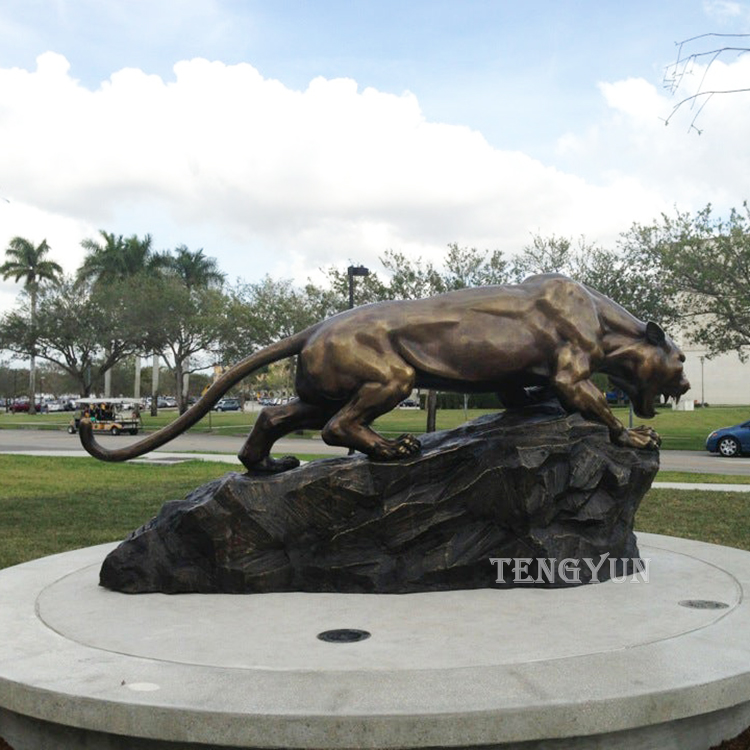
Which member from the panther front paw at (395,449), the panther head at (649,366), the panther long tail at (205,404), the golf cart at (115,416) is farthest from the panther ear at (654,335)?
the golf cart at (115,416)

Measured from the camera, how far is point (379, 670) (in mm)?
3580

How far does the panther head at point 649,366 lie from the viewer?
578 centimetres

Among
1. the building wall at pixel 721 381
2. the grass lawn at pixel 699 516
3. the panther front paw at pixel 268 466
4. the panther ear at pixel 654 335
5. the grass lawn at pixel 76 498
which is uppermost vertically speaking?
the building wall at pixel 721 381

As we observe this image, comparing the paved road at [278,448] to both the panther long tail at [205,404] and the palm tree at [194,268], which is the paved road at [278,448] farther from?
the palm tree at [194,268]

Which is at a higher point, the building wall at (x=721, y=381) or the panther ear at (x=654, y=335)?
the building wall at (x=721, y=381)

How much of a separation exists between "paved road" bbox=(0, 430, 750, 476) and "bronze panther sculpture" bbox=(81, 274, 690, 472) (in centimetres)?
877

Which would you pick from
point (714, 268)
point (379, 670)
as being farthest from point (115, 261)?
point (379, 670)

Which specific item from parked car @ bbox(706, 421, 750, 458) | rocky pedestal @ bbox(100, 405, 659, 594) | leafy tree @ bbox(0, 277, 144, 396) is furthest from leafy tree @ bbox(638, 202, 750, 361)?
leafy tree @ bbox(0, 277, 144, 396)

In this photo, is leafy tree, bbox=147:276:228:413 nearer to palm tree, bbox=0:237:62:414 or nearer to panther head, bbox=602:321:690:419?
palm tree, bbox=0:237:62:414

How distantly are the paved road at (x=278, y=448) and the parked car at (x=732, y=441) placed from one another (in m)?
0.33

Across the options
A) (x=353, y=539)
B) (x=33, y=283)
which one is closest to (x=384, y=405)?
(x=353, y=539)

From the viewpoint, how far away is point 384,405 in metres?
5.27

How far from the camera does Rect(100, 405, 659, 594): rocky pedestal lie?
5.20 m

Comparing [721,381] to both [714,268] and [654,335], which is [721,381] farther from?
[654,335]
